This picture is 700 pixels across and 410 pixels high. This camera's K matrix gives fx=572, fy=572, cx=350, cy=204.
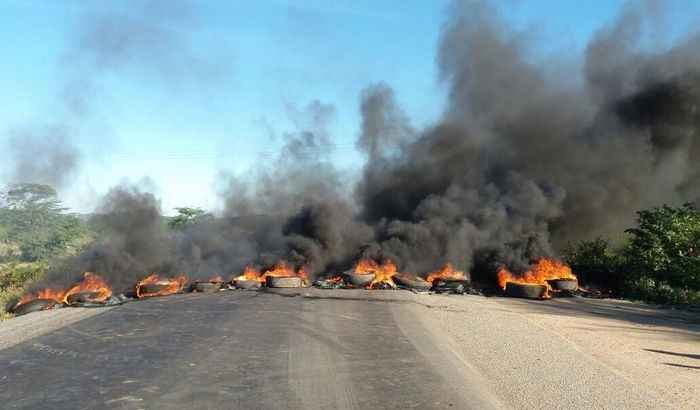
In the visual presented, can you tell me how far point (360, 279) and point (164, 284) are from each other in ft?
25.7

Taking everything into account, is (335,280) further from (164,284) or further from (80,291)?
(80,291)

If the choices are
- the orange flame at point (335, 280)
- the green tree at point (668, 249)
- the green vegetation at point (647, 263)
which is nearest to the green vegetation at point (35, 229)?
the green vegetation at point (647, 263)

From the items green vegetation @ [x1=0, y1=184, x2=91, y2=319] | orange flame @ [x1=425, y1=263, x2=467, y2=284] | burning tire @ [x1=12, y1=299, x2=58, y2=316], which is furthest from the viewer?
green vegetation @ [x1=0, y1=184, x2=91, y2=319]

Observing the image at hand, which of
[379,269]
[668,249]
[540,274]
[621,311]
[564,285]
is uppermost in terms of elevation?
[668,249]

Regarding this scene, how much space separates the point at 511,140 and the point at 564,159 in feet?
11.1

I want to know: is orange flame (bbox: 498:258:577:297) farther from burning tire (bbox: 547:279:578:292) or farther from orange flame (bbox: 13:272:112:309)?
orange flame (bbox: 13:272:112:309)

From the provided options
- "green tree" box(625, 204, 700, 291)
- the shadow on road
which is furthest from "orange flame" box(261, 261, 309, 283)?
"green tree" box(625, 204, 700, 291)

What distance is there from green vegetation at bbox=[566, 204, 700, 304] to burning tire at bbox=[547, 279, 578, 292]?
2.13m

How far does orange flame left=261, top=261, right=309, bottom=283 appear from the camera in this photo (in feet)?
84.4

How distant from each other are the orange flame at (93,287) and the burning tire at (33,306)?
0.60m

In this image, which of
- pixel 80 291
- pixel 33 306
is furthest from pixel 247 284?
pixel 33 306

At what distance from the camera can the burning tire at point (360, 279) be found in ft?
76.5

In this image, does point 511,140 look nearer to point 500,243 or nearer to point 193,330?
→ point 500,243

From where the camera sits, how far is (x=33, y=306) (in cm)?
1931
